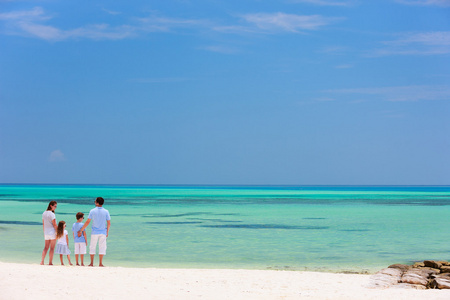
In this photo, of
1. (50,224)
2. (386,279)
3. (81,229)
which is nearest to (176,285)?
(81,229)

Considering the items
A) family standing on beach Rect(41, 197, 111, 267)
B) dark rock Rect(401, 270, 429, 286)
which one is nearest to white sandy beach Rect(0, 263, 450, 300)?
family standing on beach Rect(41, 197, 111, 267)

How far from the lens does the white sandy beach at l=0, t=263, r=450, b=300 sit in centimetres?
892

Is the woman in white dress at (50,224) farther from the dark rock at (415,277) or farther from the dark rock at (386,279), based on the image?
the dark rock at (415,277)

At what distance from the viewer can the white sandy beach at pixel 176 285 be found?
8.92 metres

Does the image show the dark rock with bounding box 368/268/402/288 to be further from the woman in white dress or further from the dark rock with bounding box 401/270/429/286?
the woman in white dress

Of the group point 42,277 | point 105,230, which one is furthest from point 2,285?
point 105,230

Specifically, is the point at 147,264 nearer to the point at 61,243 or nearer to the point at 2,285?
the point at 61,243

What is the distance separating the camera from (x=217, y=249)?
17.8 meters

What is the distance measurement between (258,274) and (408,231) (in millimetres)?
15765

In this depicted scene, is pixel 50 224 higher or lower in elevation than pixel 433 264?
higher

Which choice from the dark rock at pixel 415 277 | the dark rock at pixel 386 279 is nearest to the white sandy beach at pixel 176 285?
the dark rock at pixel 386 279

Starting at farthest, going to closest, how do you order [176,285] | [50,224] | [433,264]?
[433,264] < [50,224] < [176,285]

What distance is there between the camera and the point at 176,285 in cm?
998

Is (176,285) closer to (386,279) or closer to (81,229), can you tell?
(81,229)
